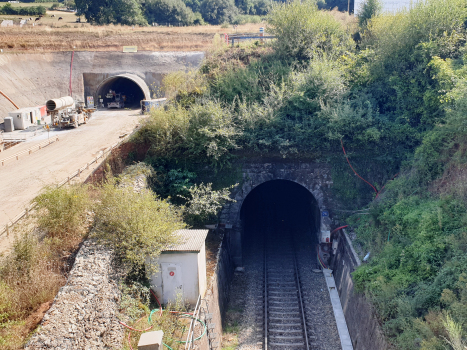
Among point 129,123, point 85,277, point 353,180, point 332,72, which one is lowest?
point 85,277

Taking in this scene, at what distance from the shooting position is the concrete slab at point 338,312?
11938 mm

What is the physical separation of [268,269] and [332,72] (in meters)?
10.2

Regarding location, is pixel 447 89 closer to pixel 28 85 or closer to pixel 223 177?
pixel 223 177

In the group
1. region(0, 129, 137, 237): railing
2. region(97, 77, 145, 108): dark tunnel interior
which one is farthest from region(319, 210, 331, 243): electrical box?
region(97, 77, 145, 108): dark tunnel interior

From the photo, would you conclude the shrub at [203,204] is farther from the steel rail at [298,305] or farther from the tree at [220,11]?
the tree at [220,11]

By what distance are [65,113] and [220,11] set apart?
127ft

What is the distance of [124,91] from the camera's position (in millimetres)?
38438

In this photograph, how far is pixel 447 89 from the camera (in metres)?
14.2

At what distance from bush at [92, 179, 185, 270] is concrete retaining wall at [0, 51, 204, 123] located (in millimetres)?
22593

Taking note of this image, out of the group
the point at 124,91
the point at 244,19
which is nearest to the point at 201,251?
the point at 124,91

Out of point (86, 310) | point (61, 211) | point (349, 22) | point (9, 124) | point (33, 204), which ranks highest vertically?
point (349, 22)

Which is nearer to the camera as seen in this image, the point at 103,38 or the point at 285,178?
the point at 285,178

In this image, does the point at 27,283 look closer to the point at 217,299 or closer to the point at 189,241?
the point at 189,241

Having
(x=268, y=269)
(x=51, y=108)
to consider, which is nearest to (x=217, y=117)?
(x=268, y=269)
